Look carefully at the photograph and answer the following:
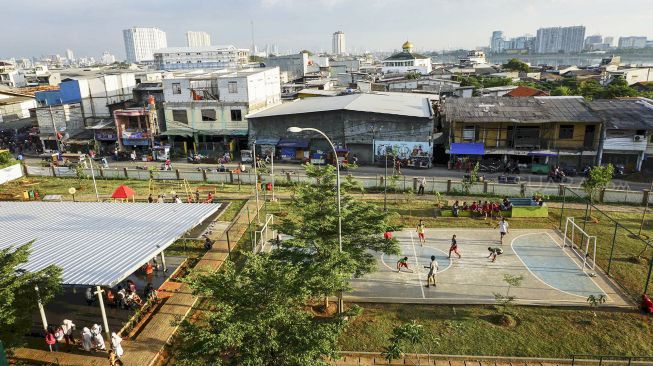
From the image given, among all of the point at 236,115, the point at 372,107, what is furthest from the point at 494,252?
the point at 236,115

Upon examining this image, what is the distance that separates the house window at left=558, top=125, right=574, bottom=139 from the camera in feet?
133

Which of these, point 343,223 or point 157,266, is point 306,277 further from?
point 157,266

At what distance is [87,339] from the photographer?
1557cm

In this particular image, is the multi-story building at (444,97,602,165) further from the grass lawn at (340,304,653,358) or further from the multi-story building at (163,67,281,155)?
the grass lawn at (340,304,653,358)

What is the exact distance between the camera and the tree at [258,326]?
10.5m

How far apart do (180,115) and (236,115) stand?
22.9 feet

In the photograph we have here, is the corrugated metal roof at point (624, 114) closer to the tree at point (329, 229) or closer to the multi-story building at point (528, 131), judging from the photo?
the multi-story building at point (528, 131)

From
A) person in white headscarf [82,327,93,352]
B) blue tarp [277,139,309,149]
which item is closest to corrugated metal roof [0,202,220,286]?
person in white headscarf [82,327,93,352]

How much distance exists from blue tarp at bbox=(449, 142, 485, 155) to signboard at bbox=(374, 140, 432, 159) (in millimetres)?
2549

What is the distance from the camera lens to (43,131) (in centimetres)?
5519

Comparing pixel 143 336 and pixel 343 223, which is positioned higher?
pixel 343 223

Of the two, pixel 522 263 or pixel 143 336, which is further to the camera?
pixel 522 263

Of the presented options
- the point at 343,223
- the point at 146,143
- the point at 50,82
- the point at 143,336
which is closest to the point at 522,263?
the point at 343,223

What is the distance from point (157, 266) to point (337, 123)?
2734 centimetres
